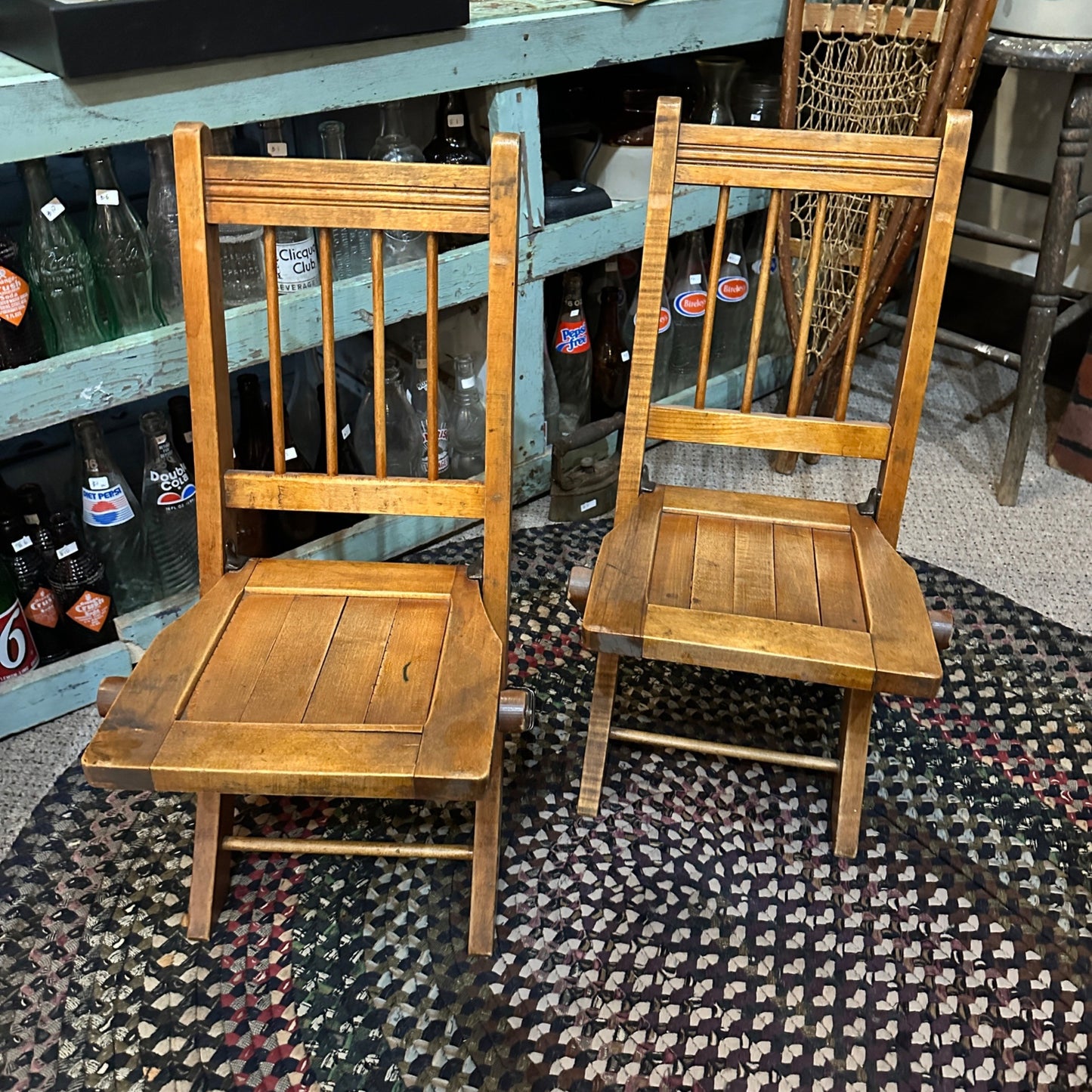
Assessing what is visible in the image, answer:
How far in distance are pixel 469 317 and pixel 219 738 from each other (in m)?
1.05

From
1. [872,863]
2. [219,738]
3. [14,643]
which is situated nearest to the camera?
[219,738]

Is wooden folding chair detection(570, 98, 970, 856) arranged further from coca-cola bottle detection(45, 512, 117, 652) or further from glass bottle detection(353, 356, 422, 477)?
coca-cola bottle detection(45, 512, 117, 652)

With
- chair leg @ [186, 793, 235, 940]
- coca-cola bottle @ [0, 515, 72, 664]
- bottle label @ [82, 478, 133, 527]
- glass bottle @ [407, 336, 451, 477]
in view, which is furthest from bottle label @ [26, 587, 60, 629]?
glass bottle @ [407, 336, 451, 477]

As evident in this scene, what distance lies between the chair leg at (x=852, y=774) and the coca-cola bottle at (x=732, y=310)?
0.98 metres

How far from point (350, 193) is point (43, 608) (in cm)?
82

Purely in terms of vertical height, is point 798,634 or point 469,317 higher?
point 469,317

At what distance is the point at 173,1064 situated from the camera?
109 cm

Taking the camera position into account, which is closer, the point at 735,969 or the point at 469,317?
the point at 735,969

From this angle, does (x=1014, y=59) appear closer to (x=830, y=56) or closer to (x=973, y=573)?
(x=830, y=56)

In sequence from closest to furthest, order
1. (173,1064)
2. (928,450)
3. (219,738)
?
(219,738), (173,1064), (928,450)

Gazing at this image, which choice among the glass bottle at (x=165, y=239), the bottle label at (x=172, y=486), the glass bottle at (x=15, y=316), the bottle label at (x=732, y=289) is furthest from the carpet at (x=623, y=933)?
the bottle label at (x=732, y=289)

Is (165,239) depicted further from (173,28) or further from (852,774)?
(852,774)

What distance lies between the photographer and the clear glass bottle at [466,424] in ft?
6.12

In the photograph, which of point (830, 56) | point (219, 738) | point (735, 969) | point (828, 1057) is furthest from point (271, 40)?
point (828, 1057)
